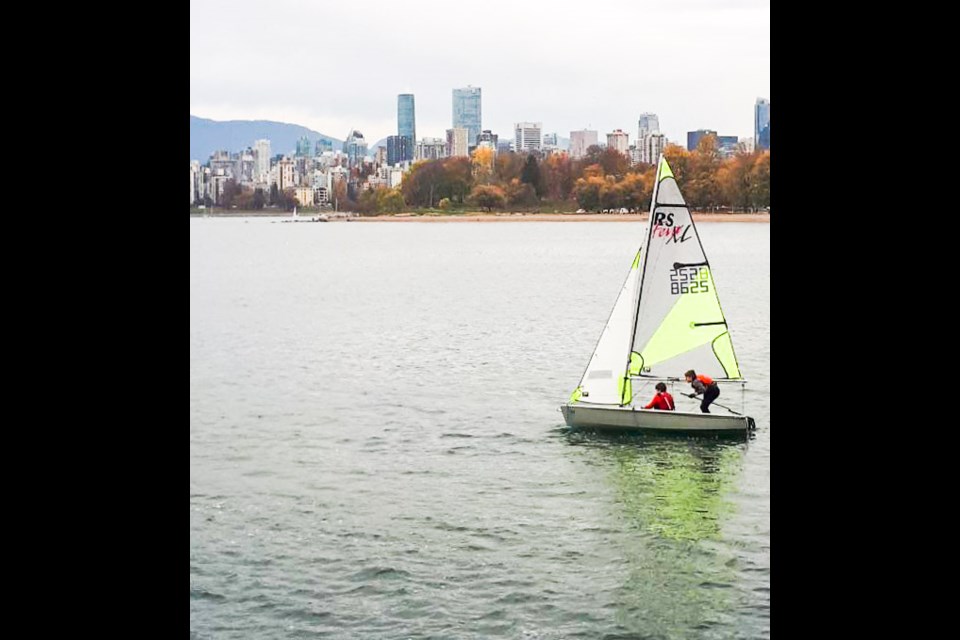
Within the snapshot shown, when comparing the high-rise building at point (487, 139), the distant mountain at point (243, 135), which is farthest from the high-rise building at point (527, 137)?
the distant mountain at point (243, 135)

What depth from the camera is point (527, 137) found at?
5450 cm

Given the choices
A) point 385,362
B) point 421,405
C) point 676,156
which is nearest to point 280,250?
point 676,156

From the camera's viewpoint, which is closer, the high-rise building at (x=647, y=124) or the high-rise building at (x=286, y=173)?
the high-rise building at (x=647, y=124)

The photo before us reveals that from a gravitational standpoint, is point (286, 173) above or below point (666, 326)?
above

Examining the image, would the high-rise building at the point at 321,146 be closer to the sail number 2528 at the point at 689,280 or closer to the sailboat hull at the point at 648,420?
the sailboat hull at the point at 648,420

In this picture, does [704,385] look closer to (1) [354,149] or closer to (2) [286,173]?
(1) [354,149]

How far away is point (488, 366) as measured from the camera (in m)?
28.6

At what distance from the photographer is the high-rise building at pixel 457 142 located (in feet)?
179

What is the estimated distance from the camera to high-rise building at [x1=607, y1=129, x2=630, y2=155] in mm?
50978

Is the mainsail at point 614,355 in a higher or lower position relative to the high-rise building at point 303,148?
lower

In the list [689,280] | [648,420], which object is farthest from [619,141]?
[648,420]


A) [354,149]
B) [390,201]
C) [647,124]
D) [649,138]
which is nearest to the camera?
[649,138]

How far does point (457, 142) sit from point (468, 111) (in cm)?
469

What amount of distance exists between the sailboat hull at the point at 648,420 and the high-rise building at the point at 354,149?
40.9 meters
